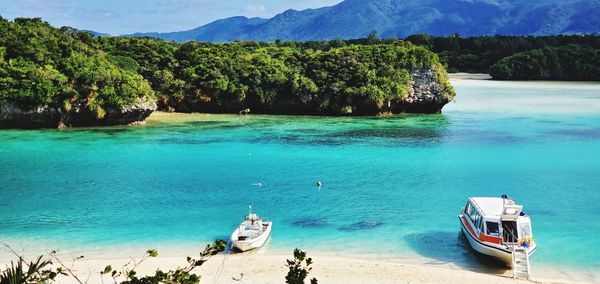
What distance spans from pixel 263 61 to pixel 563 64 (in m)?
75.1

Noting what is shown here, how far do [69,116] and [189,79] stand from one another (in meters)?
15.7

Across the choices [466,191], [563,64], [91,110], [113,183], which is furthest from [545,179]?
[563,64]

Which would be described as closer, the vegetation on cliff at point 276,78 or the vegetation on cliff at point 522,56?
the vegetation on cliff at point 276,78

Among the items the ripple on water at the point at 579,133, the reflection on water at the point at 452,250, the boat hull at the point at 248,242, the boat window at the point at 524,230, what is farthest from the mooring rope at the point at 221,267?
the ripple on water at the point at 579,133

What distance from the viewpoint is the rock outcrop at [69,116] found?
163ft

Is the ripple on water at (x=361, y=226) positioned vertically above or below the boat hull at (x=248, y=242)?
below

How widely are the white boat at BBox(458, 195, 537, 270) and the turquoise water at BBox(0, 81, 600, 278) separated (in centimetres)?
109

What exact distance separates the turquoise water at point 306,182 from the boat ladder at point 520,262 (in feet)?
5.07

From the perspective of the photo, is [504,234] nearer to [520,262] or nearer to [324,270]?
[520,262]

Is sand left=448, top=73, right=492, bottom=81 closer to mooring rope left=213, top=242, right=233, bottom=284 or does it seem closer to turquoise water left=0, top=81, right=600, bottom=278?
turquoise water left=0, top=81, right=600, bottom=278

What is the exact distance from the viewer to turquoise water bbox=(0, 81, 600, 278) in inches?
890

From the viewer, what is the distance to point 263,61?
6638 centimetres

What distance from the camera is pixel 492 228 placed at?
19891mm

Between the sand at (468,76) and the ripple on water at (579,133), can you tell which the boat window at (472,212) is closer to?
the ripple on water at (579,133)
